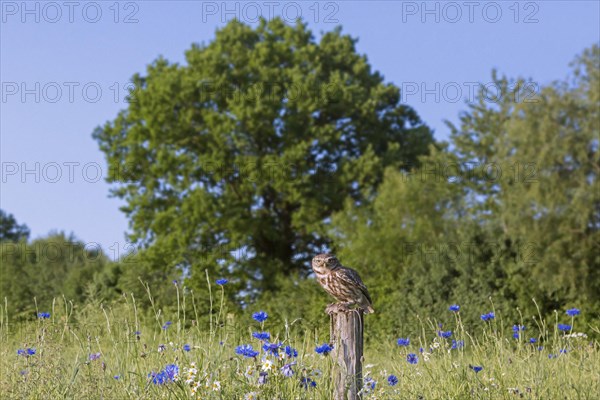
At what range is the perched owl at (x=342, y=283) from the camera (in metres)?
5.42

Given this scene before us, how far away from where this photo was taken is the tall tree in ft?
74.5

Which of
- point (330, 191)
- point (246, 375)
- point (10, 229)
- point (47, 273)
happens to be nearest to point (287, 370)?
point (246, 375)

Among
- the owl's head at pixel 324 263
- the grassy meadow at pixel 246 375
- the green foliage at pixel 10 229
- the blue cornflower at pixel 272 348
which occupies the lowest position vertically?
the grassy meadow at pixel 246 375

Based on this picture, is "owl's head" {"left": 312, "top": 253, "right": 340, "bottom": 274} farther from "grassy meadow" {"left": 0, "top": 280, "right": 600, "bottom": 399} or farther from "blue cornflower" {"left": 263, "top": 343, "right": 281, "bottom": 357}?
"blue cornflower" {"left": 263, "top": 343, "right": 281, "bottom": 357}

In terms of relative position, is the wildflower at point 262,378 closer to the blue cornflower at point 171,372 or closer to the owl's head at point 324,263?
the blue cornflower at point 171,372

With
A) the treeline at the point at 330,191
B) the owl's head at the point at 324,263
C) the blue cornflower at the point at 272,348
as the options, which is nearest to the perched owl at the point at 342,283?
the owl's head at the point at 324,263

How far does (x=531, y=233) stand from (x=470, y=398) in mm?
12138

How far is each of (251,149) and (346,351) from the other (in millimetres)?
18836

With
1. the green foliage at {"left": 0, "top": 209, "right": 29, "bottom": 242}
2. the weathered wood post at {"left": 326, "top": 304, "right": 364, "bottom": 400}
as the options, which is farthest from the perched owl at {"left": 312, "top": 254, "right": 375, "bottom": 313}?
the green foliage at {"left": 0, "top": 209, "right": 29, "bottom": 242}

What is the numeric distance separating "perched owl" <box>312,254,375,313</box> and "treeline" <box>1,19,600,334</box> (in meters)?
10.5

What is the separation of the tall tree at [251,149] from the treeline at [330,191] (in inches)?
2.4

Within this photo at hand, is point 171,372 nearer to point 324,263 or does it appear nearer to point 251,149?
point 324,263

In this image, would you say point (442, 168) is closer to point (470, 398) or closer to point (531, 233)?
point (531, 233)

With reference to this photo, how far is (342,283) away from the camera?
543 cm
